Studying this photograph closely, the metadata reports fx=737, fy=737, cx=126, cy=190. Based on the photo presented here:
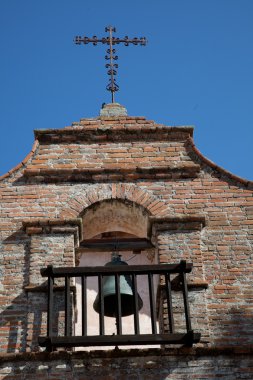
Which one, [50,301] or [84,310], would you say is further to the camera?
[50,301]

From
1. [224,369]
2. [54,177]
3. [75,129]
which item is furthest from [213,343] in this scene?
[75,129]

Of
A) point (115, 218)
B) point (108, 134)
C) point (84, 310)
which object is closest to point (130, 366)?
point (84, 310)

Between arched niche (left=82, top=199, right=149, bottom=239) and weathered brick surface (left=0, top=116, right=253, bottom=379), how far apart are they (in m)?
0.08

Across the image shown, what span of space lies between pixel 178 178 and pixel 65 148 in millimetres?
1470

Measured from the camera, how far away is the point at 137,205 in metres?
8.54

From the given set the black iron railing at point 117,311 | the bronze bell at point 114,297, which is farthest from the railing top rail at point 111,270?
the bronze bell at point 114,297

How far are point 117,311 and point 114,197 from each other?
1.89 m

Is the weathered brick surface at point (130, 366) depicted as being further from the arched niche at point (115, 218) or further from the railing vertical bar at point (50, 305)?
the arched niche at point (115, 218)

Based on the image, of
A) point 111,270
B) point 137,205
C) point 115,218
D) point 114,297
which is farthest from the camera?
point 115,218

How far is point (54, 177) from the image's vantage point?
28.7ft

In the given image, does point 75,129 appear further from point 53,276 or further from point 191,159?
point 53,276

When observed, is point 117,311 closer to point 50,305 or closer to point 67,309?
point 67,309

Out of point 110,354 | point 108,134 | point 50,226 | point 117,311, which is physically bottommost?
point 110,354

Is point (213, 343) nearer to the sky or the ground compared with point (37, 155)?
nearer to the ground
